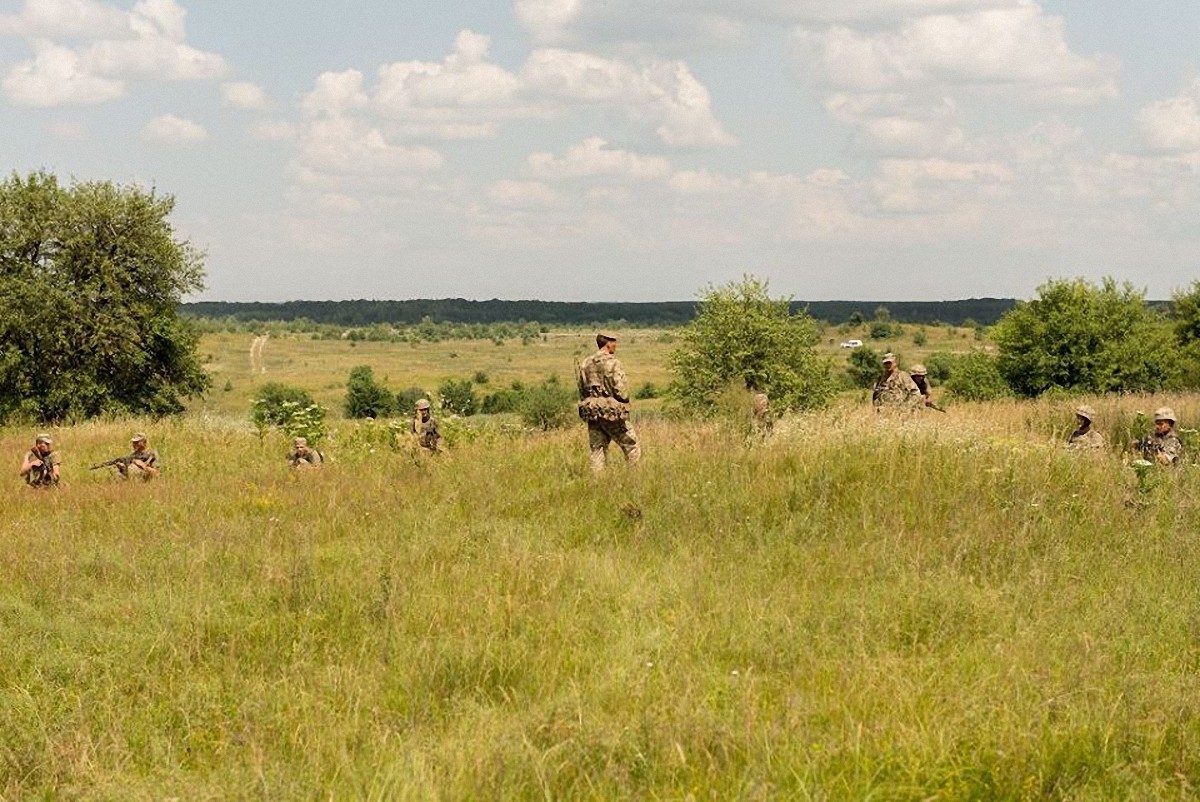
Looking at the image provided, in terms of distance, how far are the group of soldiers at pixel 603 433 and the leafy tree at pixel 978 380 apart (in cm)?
4100

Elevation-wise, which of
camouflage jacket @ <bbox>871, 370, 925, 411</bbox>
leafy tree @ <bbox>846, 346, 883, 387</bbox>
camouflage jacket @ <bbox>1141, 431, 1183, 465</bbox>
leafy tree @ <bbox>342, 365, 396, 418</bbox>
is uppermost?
camouflage jacket @ <bbox>871, 370, 925, 411</bbox>

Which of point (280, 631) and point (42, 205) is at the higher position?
point (42, 205)

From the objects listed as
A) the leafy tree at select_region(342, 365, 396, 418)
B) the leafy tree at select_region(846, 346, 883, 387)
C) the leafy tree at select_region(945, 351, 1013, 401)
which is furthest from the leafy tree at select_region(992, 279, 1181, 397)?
the leafy tree at select_region(342, 365, 396, 418)

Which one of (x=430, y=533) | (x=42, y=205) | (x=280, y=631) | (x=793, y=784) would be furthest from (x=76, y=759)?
(x=42, y=205)

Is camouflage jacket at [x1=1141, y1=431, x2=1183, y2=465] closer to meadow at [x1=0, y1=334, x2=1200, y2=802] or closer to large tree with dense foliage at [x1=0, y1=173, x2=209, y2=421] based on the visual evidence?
meadow at [x1=0, y1=334, x2=1200, y2=802]

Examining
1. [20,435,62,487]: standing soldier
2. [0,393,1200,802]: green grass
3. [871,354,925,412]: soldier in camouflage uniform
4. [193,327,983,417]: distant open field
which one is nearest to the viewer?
[0,393,1200,802]: green grass

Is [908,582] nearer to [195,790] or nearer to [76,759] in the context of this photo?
[195,790]

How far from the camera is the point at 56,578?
7.41 m

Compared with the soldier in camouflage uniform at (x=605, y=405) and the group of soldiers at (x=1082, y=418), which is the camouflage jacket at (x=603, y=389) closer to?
the soldier in camouflage uniform at (x=605, y=405)

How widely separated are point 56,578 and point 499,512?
3.91 m

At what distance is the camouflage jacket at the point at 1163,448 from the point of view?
1149cm

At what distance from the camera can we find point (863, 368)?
101 m

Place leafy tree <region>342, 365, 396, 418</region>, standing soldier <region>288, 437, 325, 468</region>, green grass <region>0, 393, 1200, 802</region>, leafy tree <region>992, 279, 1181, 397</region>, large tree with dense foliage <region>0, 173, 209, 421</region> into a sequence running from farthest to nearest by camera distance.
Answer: leafy tree <region>342, 365, 396, 418</region>
leafy tree <region>992, 279, 1181, 397</region>
large tree with dense foliage <region>0, 173, 209, 421</region>
standing soldier <region>288, 437, 325, 468</region>
green grass <region>0, 393, 1200, 802</region>

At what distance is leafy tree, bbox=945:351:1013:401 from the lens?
180ft
